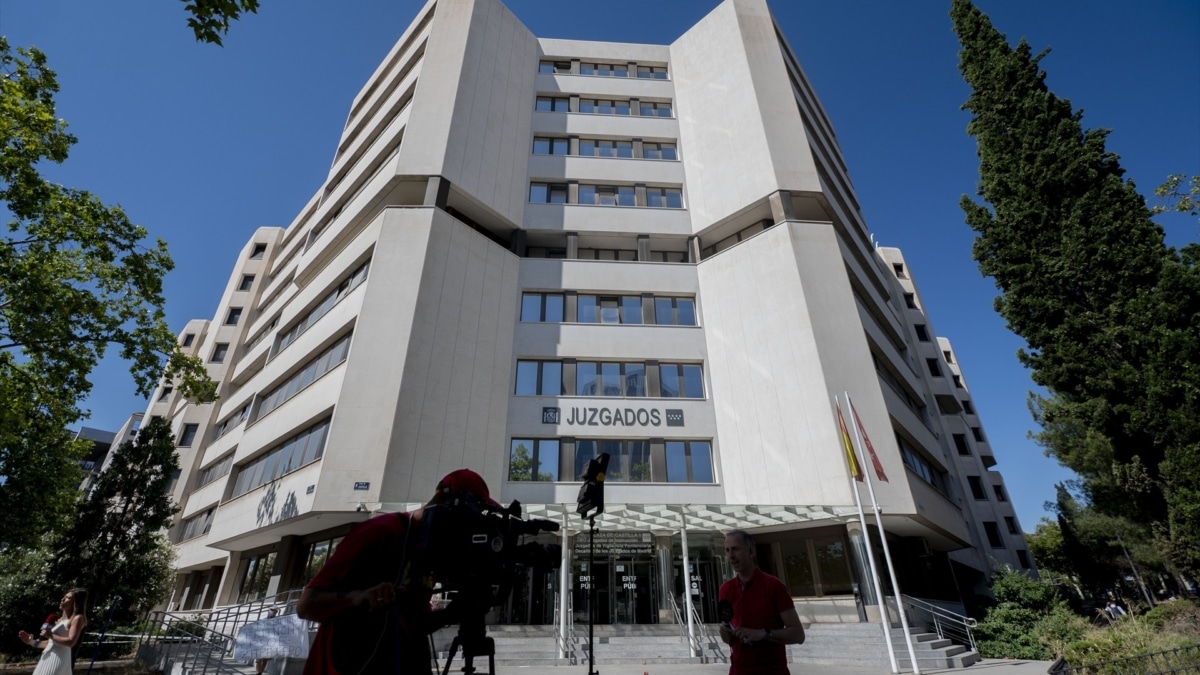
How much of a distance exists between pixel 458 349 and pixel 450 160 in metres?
8.97

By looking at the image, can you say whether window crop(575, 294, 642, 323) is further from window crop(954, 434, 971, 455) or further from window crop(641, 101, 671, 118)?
window crop(954, 434, 971, 455)

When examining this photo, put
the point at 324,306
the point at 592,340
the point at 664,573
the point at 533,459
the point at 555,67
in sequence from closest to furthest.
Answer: the point at 664,573 < the point at 533,459 < the point at 592,340 < the point at 324,306 < the point at 555,67

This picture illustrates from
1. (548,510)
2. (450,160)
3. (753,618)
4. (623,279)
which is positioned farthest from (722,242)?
(753,618)

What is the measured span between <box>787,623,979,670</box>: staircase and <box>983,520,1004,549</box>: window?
28129 mm

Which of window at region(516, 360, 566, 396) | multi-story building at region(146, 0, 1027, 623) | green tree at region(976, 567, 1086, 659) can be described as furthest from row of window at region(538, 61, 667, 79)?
green tree at region(976, 567, 1086, 659)

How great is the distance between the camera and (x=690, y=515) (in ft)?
54.8

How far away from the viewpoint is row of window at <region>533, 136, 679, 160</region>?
91.2 ft

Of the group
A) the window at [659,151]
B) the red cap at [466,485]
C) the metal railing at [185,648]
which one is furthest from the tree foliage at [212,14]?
the window at [659,151]

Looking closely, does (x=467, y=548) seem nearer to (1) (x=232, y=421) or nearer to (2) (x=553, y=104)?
(2) (x=553, y=104)

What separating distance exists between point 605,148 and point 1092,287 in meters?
21.0

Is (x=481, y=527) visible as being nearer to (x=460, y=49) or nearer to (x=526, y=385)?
(x=526, y=385)

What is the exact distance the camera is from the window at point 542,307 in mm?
22797

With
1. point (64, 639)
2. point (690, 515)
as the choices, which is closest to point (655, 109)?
point (690, 515)

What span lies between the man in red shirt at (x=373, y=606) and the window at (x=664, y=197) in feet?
83.2
